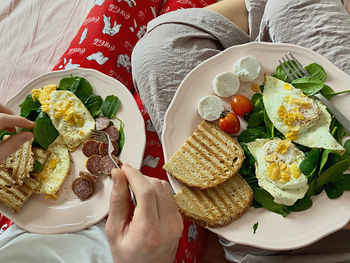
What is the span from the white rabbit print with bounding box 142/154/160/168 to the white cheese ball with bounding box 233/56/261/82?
519 millimetres

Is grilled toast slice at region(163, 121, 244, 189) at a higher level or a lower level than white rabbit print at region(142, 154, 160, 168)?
higher

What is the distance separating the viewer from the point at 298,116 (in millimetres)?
→ 1124

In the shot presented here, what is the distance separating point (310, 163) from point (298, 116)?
0.54ft

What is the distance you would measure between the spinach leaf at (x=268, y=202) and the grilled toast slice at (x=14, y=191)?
86 centimetres

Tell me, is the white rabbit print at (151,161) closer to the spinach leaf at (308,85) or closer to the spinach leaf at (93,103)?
the spinach leaf at (93,103)

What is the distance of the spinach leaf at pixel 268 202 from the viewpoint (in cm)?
110

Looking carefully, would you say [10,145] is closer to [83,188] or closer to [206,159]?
[83,188]

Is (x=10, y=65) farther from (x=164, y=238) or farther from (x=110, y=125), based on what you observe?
(x=164, y=238)

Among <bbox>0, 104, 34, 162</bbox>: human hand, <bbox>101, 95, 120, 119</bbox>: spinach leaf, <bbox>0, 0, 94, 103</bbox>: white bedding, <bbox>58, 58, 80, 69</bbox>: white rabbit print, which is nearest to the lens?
<bbox>0, 104, 34, 162</bbox>: human hand

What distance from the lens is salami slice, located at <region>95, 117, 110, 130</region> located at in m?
1.34

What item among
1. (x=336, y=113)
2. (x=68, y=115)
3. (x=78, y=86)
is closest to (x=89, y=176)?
(x=68, y=115)

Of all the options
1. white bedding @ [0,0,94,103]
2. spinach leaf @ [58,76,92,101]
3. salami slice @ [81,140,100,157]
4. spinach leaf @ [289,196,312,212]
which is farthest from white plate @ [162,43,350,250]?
white bedding @ [0,0,94,103]

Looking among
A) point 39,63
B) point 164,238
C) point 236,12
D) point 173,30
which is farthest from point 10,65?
point 164,238

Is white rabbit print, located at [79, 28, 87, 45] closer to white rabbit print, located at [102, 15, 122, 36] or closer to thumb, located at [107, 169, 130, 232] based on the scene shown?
white rabbit print, located at [102, 15, 122, 36]
